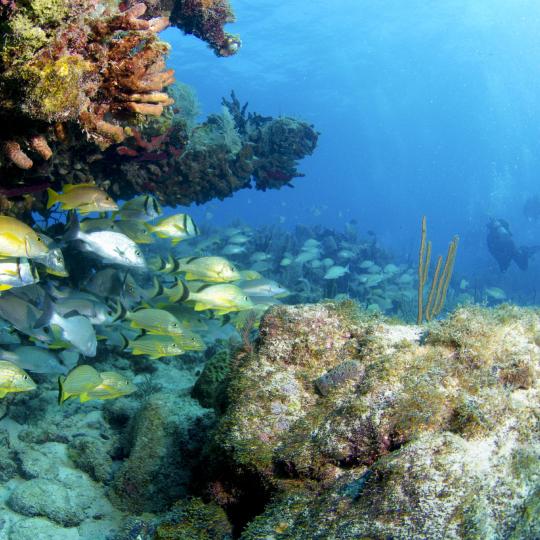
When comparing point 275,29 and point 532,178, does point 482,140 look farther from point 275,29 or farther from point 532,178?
point 275,29

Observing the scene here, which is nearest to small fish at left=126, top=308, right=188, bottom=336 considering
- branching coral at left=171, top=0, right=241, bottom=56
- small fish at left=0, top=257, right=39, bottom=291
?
small fish at left=0, top=257, right=39, bottom=291

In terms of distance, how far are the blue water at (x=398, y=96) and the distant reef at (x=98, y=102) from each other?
6430 mm

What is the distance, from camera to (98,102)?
10.2 feet

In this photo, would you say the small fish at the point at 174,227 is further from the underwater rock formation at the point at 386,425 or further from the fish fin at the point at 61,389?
the underwater rock formation at the point at 386,425

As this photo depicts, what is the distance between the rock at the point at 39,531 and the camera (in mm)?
3295

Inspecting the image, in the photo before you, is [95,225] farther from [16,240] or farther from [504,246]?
[504,246]

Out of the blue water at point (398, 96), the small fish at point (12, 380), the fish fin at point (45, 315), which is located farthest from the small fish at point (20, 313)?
the blue water at point (398, 96)

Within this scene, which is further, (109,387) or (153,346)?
(153,346)

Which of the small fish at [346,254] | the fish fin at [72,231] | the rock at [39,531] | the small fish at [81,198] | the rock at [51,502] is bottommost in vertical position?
the rock at [39,531]

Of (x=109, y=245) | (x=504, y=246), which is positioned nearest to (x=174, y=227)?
(x=109, y=245)

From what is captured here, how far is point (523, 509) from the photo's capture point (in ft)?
6.33

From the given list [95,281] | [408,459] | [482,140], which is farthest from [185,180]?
[482,140]

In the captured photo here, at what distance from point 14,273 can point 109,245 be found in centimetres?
123

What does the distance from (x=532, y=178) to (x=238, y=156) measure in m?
155
